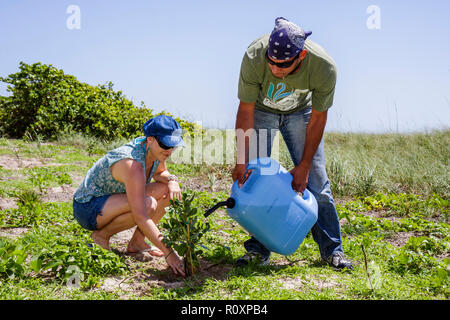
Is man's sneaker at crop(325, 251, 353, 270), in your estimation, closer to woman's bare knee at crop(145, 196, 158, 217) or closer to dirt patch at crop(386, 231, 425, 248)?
dirt patch at crop(386, 231, 425, 248)

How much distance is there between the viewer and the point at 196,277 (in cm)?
268

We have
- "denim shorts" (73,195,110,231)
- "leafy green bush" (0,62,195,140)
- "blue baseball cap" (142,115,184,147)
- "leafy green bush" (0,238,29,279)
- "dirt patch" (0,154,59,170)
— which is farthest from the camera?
"leafy green bush" (0,62,195,140)

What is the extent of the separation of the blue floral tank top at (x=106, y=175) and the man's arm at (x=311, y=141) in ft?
3.26

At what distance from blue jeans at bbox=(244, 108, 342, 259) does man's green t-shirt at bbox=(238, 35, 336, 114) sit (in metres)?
0.17

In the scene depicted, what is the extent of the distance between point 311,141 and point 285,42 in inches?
29.4

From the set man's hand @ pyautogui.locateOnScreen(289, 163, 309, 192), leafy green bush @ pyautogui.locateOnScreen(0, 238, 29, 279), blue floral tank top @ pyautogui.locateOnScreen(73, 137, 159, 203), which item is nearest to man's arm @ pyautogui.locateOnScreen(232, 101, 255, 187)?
man's hand @ pyautogui.locateOnScreen(289, 163, 309, 192)

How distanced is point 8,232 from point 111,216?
113 centimetres

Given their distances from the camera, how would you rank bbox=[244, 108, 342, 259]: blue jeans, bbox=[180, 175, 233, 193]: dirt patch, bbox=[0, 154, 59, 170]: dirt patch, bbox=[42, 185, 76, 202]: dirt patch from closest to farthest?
bbox=[244, 108, 342, 259]: blue jeans, bbox=[42, 185, 76, 202]: dirt patch, bbox=[180, 175, 233, 193]: dirt patch, bbox=[0, 154, 59, 170]: dirt patch

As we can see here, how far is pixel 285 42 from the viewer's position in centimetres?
241

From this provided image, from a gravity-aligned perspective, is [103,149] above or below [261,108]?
below

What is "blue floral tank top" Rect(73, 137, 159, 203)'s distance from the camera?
2.77 m

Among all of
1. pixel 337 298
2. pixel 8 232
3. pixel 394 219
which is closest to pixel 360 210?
pixel 394 219

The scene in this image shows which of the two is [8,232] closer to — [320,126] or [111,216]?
[111,216]

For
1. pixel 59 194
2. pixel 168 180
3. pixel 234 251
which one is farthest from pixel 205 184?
pixel 168 180
